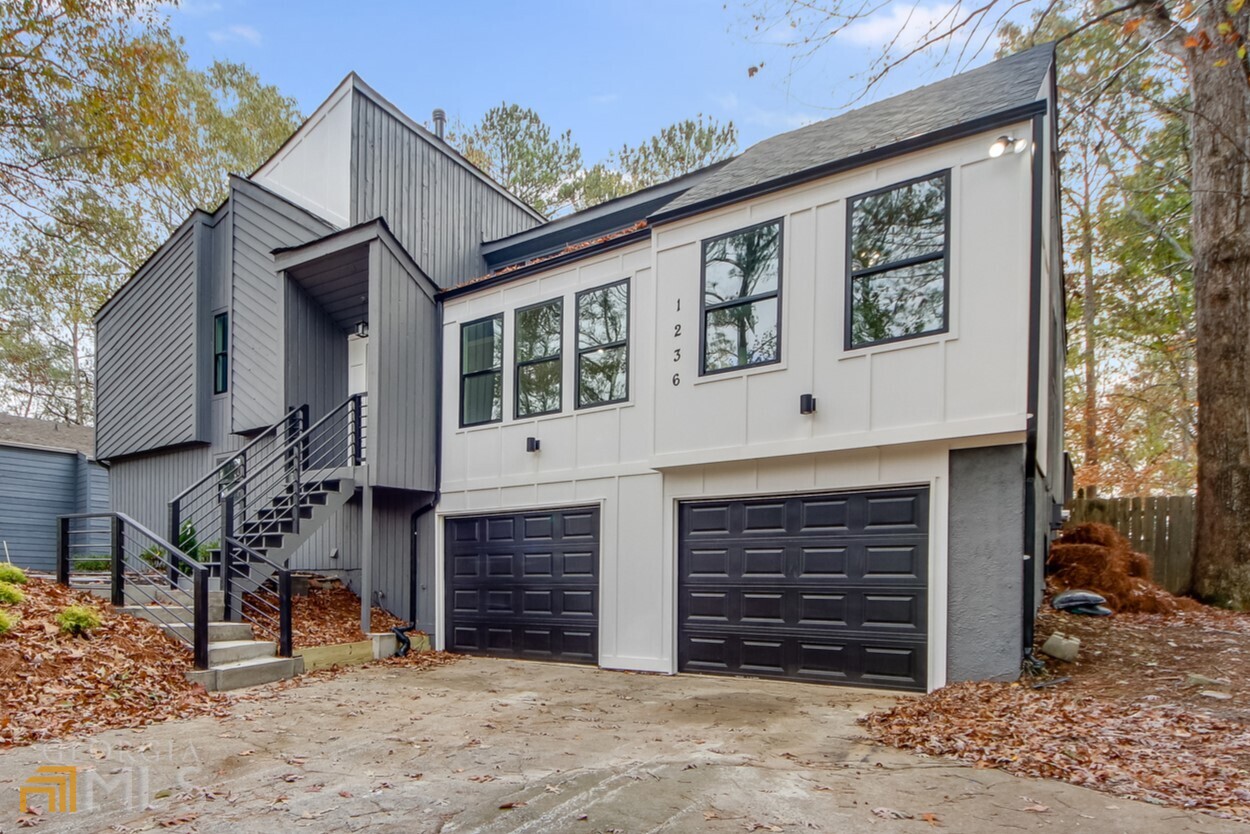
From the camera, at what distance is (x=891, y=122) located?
26.6 ft

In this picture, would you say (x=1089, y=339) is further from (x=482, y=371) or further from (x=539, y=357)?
(x=482, y=371)

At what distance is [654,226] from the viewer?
8.80m

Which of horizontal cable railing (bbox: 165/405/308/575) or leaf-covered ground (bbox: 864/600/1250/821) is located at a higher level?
horizontal cable railing (bbox: 165/405/308/575)

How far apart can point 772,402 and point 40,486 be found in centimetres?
1845

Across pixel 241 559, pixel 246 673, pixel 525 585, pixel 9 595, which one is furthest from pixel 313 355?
pixel 246 673

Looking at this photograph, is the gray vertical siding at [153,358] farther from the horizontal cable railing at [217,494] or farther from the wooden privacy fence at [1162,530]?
the wooden privacy fence at [1162,530]

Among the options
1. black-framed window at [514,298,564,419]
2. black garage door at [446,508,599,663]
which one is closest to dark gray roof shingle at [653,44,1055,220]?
black-framed window at [514,298,564,419]

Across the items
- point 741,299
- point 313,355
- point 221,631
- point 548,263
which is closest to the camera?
point 221,631

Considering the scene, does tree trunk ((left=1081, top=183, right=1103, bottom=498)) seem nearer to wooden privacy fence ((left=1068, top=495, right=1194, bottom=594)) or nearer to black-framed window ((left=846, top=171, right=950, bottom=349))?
wooden privacy fence ((left=1068, top=495, right=1194, bottom=594))

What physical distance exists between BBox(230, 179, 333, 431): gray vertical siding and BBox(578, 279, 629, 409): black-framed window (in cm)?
471

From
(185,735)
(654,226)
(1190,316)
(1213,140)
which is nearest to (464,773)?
(185,735)

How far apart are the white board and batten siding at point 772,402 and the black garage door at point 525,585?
21 centimetres

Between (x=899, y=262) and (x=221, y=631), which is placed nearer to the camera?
(x=899, y=262)

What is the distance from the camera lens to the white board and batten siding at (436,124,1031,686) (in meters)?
6.54
